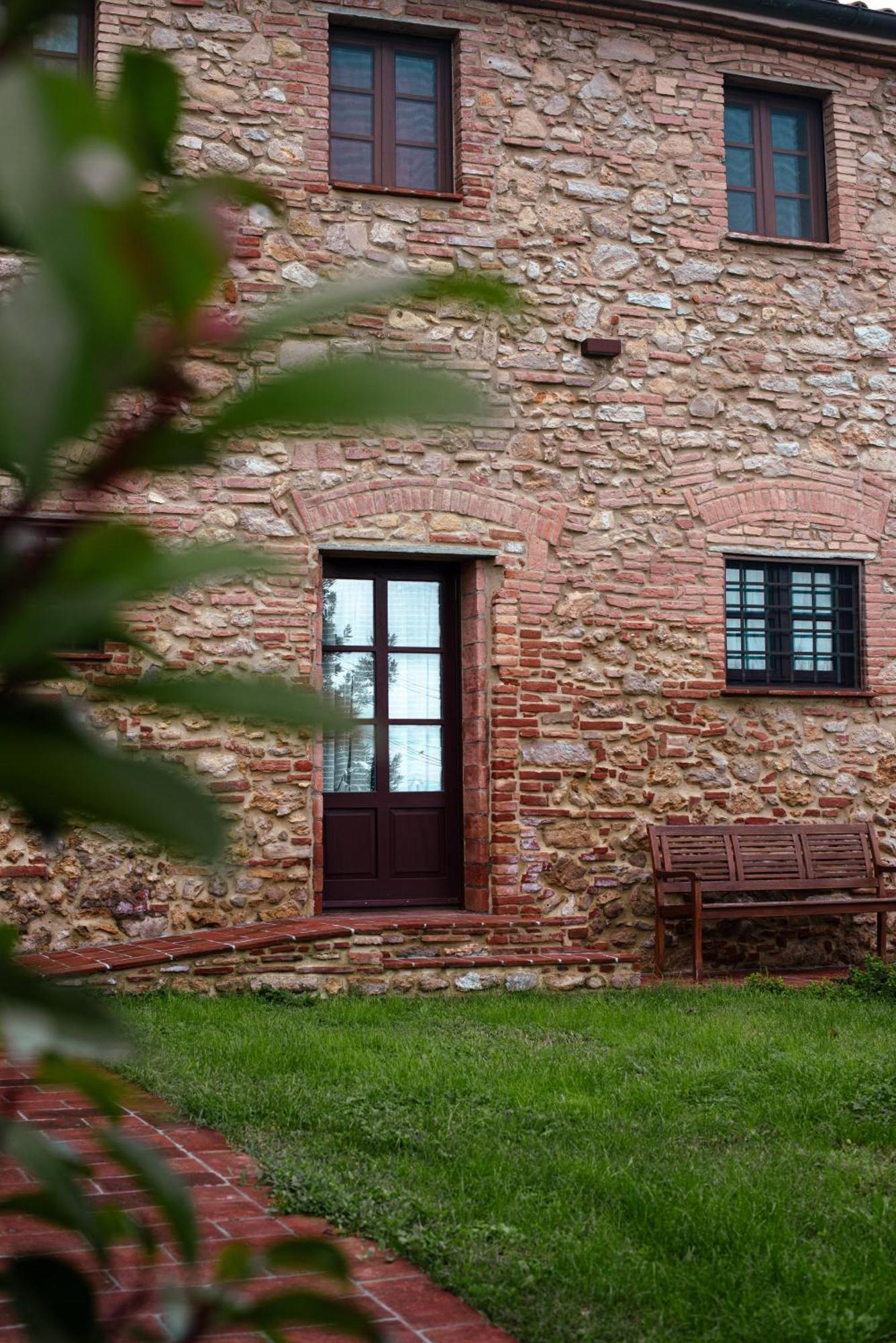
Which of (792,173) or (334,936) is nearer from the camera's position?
(334,936)

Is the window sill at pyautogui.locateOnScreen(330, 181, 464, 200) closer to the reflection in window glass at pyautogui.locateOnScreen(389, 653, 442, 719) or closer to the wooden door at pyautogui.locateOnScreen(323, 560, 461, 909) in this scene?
the wooden door at pyautogui.locateOnScreen(323, 560, 461, 909)

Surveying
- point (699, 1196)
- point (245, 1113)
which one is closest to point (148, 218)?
point (699, 1196)

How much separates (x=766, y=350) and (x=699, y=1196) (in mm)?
7500

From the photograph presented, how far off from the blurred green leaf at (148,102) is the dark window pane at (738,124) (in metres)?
10.7

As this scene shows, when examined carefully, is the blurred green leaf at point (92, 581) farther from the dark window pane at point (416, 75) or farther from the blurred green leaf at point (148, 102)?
the dark window pane at point (416, 75)

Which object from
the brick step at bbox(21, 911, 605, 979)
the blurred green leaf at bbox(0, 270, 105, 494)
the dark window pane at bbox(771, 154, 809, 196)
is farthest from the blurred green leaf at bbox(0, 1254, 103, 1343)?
the dark window pane at bbox(771, 154, 809, 196)

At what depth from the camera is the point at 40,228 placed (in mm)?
409

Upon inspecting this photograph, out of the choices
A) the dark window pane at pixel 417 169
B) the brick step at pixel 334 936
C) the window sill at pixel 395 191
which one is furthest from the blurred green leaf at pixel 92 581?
the dark window pane at pixel 417 169

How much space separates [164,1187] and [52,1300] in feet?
0.21

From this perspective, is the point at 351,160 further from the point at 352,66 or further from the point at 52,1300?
the point at 52,1300

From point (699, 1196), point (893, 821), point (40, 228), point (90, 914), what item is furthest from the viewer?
point (893, 821)

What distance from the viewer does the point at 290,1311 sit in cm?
65

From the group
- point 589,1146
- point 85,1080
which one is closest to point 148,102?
point 85,1080

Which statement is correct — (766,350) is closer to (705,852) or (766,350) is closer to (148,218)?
(705,852)
